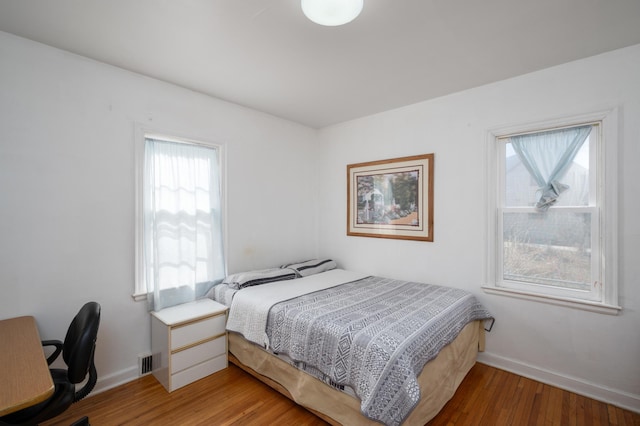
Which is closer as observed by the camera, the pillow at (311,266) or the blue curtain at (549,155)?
the blue curtain at (549,155)

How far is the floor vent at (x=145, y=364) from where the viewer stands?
2537 millimetres

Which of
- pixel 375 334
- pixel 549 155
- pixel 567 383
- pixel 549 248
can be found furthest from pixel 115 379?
pixel 549 155

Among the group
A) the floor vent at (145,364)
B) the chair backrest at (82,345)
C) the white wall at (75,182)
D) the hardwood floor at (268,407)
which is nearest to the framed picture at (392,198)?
the hardwood floor at (268,407)

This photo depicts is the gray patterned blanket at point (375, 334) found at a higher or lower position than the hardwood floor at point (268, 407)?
higher

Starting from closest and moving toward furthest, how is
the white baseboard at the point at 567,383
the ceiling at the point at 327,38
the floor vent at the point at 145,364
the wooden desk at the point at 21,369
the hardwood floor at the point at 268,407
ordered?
the wooden desk at the point at 21,369 → the ceiling at the point at 327,38 → the hardwood floor at the point at 268,407 → the white baseboard at the point at 567,383 → the floor vent at the point at 145,364

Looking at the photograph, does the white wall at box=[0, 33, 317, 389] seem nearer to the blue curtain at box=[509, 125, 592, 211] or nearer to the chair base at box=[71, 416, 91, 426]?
the chair base at box=[71, 416, 91, 426]

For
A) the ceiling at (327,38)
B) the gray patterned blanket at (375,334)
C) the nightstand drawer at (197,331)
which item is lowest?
the nightstand drawer at (197,331)

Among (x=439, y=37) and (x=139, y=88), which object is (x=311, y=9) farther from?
(x=139, y=88)

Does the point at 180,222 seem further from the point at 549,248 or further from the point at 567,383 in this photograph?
the point at 567,383

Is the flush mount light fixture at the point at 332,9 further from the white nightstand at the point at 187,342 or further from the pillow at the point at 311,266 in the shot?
the pillow at the point at 311,266

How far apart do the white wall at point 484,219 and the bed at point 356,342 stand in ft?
1.02

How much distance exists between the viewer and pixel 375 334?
5.97 ft

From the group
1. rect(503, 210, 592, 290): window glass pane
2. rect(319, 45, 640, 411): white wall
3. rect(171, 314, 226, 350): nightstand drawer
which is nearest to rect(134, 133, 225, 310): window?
rect(171, 314, 226, 350): nightstand drawer

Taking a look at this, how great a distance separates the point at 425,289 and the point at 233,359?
1.98m
